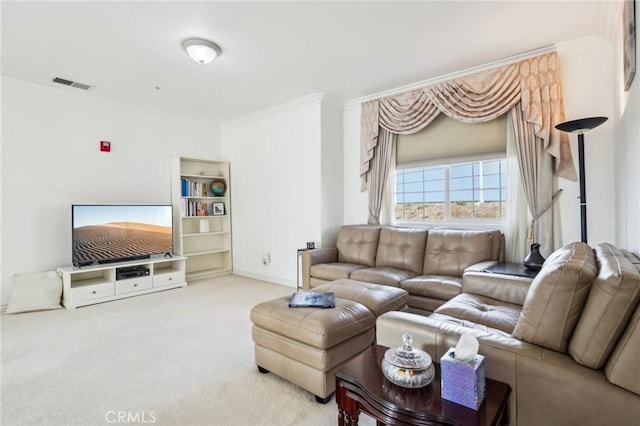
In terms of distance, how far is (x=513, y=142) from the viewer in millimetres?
3225

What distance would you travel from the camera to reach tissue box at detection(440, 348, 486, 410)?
1.08 m

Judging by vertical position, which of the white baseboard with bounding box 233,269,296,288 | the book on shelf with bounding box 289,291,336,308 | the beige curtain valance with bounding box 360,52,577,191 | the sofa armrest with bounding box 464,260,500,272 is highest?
the beige curtain valance with bounding box 360,52,577,191

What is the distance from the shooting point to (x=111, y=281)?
3955 mm

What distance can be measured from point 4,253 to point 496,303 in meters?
4.95

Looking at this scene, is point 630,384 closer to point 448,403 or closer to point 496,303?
point 448,403

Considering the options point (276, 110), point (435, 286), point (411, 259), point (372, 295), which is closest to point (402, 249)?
point (411, 259)

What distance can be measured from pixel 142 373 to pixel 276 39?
2.80 meters

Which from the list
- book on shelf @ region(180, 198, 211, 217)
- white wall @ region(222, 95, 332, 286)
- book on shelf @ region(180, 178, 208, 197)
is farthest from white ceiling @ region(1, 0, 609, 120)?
book on shelf @ region(180, 198, 211, 217)

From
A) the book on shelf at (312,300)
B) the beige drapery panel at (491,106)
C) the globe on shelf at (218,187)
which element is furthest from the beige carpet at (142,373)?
the beige drapery panel at (491,106)

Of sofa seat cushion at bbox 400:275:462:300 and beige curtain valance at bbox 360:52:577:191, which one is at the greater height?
beige curtain valance at bbox 360:52:577:191

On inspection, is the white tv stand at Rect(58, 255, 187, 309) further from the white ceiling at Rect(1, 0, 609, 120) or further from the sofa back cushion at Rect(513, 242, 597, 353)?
the sofa back cushion at Rect(513, 242, 597, 353)

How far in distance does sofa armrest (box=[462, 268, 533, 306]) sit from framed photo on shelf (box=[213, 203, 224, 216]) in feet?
13.1

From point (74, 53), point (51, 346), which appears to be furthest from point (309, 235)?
point (74, 53)

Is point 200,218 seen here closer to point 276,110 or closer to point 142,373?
point 276,110
